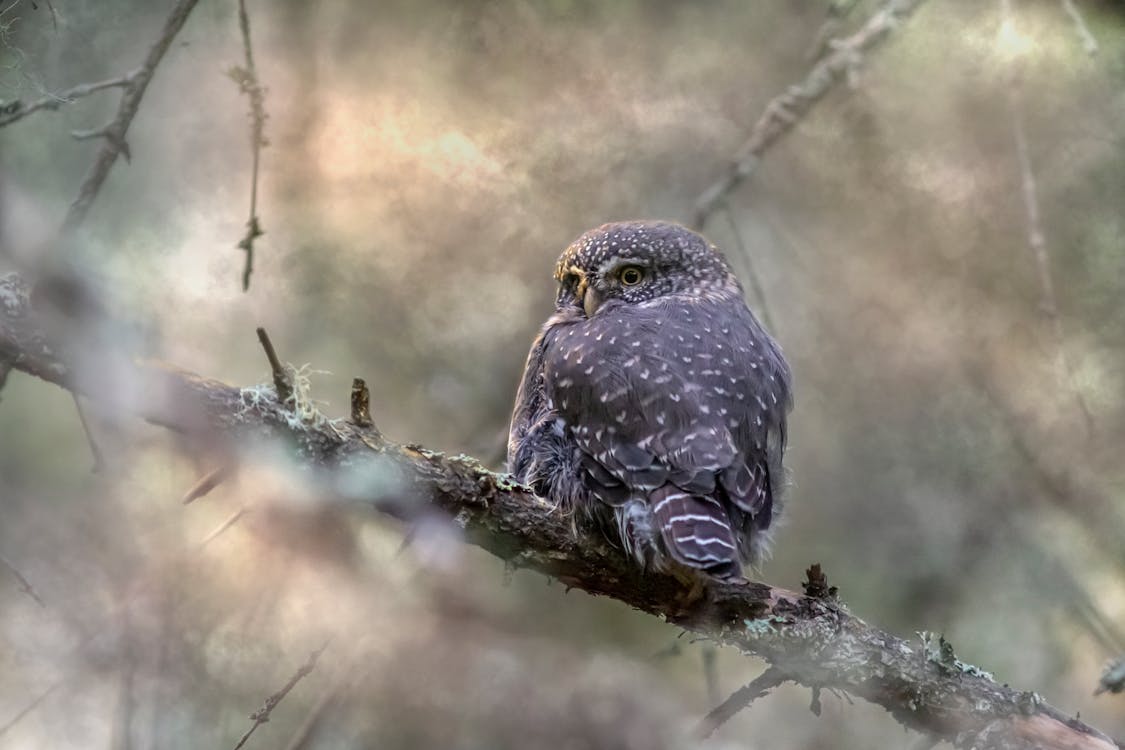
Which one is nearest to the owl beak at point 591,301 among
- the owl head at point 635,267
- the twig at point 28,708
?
the owl head at point 635,267

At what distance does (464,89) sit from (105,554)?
1609 mm

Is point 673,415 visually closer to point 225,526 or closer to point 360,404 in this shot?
point 360,404

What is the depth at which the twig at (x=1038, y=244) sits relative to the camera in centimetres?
256

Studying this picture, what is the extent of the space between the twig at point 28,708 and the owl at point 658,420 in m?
0.92

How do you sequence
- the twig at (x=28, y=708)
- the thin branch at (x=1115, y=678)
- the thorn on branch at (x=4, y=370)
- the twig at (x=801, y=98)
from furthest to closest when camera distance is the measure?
the twig at (x=801, y=98) < the thin branch at (x=1115, y=678) < the twig at (x=28, y=708) < the thorn on branch at (x=4, y=370)

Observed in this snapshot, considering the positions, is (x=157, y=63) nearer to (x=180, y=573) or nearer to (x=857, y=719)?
(x=180, y=573)

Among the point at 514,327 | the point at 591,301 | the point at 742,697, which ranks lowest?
the point at 742,697

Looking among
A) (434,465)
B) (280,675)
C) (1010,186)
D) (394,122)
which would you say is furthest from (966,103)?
(280,675)

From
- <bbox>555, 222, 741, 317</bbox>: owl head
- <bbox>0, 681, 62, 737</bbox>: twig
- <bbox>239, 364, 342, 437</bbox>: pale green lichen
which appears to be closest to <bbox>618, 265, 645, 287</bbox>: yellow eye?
<bbox>555, 222, 741, 317</bbox>: owl head

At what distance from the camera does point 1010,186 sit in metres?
3.39

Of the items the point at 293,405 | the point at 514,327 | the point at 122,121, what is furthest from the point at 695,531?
the point at 514,327

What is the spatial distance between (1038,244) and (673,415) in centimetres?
115

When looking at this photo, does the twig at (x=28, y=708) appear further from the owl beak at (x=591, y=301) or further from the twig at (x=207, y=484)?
the owl beak at (x=591, y=301)

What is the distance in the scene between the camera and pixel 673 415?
79.7 inches
